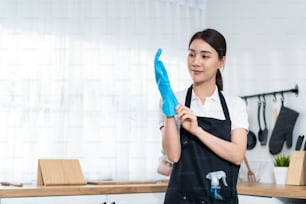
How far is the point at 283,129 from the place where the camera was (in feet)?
7.16

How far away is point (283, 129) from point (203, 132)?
1284mm

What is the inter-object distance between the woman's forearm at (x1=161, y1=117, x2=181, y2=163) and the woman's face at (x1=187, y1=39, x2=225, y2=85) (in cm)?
14

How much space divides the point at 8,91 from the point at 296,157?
1376 millimetres

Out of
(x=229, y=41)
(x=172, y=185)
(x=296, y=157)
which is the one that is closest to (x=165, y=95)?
(x=172, y=185)

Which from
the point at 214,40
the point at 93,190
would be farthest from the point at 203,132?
the point at 93,190

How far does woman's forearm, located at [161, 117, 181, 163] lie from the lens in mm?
1000

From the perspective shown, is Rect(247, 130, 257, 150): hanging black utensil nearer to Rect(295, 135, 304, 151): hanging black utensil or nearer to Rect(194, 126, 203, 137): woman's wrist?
Rect(295, 135, 304, 151): hanging black utensil

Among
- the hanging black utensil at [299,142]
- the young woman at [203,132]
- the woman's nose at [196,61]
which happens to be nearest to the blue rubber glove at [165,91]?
the young woman at [203,132]

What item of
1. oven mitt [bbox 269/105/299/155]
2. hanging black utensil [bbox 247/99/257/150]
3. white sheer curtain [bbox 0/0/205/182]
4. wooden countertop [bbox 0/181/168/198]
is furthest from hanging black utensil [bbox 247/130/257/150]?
wooden countertop [bbox 0/181/168/198]

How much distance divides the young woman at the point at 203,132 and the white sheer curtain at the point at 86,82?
1.36 meters

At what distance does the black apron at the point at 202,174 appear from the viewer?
104 centimetres

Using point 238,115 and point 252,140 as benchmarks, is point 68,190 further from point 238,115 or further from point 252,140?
point 252,140

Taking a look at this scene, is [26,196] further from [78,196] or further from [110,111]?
[110,111]

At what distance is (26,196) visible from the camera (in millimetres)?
1436
